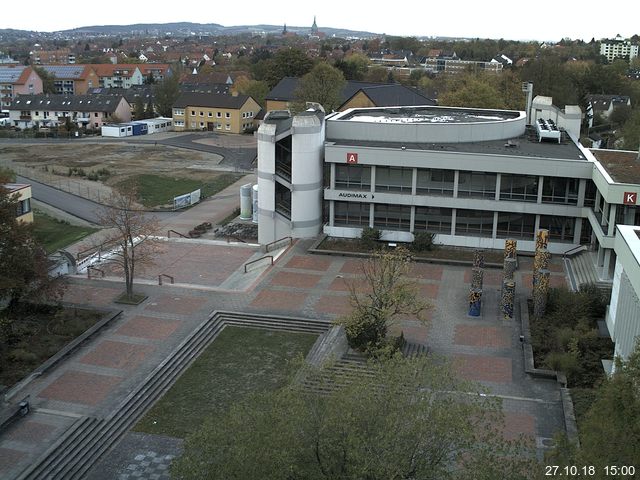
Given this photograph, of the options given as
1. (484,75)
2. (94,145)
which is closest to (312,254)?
(484,75)

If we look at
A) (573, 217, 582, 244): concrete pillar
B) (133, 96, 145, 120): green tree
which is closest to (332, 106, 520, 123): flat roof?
(573, 217, 582, 244): concrete pillar

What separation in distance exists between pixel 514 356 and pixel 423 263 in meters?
11.6

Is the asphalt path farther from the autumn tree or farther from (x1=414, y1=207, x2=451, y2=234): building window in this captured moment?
the autumn tree

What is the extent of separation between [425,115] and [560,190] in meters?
14.3

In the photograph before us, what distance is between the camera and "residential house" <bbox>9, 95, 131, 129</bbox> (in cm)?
10200

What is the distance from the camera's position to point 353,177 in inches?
1645

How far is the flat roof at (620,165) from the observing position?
1350 inches

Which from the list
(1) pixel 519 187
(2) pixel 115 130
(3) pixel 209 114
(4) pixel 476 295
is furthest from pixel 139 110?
(4) pixel 476 295

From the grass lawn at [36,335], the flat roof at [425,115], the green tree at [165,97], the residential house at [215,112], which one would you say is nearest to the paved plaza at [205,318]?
the grass lawn at [36,335]

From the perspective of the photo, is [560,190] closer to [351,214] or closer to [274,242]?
[351,214]

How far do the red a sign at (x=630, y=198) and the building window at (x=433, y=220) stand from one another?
415 inches

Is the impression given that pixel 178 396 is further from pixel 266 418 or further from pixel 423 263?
pixel 423 263

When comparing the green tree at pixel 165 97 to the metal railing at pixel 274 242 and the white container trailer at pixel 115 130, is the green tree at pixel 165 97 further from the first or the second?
the metal railing at pixel 274 242

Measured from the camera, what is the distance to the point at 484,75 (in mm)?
76500
